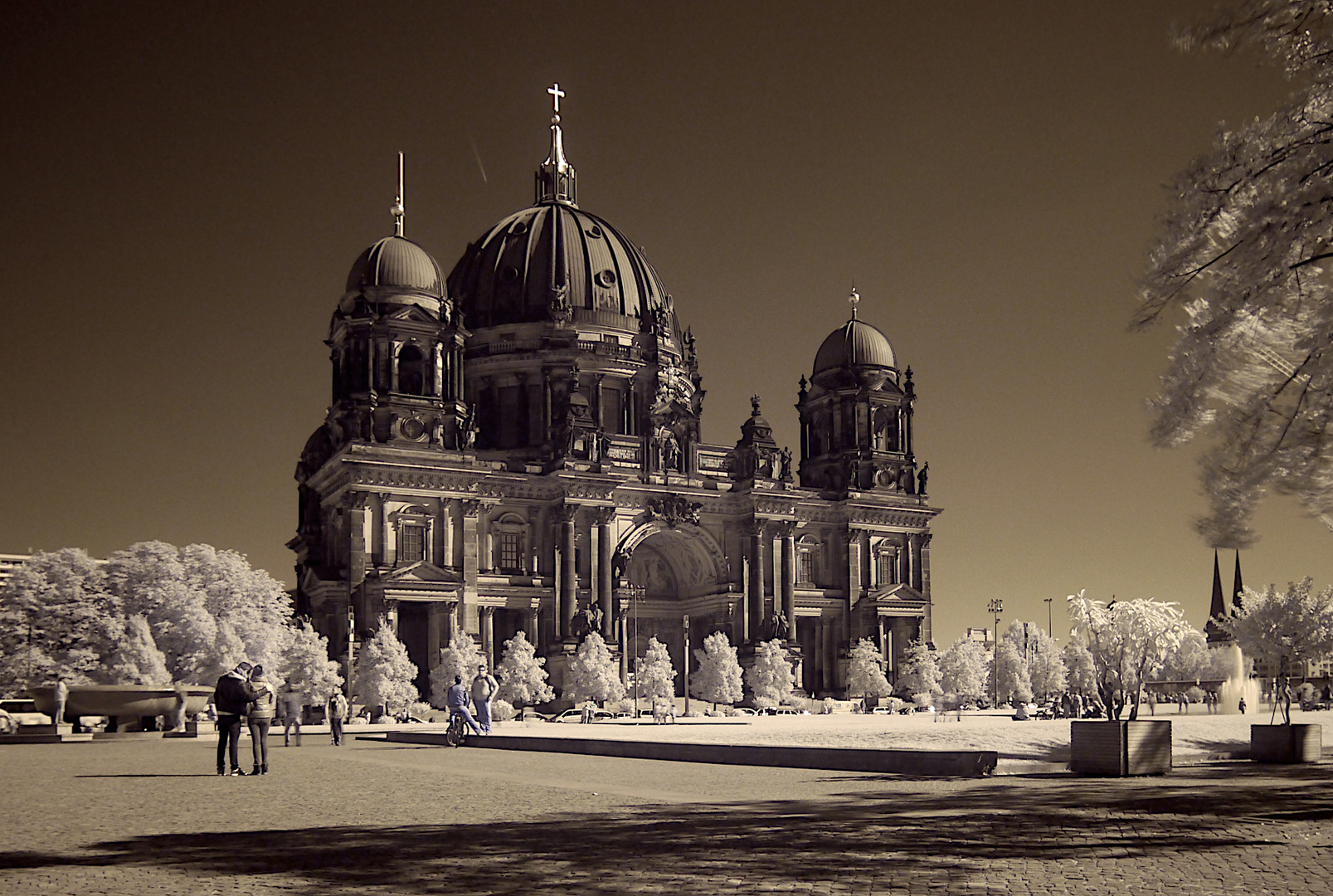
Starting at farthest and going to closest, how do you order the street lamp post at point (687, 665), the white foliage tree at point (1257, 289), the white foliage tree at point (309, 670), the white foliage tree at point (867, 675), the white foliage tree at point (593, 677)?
the white foliage tree at point (867, 675) < the white foliage tree at point (593, 677) < the street lamp post at point (687, 665) < the white foliage tree at point (309, 670) < the white foliage tree at point (1257, 289)

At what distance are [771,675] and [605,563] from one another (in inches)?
527

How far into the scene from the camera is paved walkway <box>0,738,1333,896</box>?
11.0 m

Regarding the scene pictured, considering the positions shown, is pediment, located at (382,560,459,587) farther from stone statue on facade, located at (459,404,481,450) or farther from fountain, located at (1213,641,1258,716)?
fountain, located at (1213,641,1258,716)

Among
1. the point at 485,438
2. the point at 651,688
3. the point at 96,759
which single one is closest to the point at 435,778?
the point at 96,759

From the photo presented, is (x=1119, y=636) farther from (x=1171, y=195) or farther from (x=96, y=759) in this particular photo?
(x=1171, y=195)

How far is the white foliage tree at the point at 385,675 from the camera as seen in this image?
257 ft

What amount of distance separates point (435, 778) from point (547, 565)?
70.7 metres

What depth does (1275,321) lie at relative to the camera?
14.7 meters

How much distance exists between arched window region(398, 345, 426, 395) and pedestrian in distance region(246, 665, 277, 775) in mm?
67560

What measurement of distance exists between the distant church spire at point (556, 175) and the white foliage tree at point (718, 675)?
42767 millimetres

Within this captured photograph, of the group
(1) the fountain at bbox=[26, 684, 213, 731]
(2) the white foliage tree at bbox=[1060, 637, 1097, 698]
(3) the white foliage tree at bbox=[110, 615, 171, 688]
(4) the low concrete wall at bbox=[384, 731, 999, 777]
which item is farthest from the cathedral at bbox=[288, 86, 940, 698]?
(4) the low concrete wall at bbox=[384, 731, 999, 777]

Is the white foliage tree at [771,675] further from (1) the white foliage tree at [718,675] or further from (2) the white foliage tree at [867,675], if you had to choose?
(2) the white foliage tree at [867,675]

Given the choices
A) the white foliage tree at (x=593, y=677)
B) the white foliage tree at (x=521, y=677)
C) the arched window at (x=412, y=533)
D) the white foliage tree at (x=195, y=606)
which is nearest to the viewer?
the white foliage tree at (x=195, y=606)

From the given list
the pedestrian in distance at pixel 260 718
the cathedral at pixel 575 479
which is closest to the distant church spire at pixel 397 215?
the cathedral at pixel 575 479
